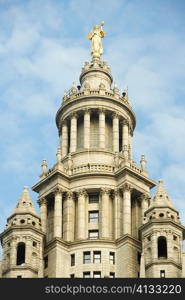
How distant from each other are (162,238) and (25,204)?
18.9 m

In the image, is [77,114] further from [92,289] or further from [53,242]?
[92,289]

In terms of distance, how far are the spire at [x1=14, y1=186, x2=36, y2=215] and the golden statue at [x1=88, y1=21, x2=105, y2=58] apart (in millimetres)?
33439

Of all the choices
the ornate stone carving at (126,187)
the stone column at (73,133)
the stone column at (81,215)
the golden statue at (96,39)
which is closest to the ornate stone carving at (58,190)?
the stone column at (81,215)

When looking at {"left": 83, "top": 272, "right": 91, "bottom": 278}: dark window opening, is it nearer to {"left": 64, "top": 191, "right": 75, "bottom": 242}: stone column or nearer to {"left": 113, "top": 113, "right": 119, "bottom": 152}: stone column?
{"left": 64, "top": 191, "right": 75, "bottom": 242}: stone column

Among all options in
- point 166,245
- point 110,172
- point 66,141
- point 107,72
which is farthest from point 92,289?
point 107,72

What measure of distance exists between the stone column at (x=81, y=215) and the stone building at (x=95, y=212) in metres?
0.13

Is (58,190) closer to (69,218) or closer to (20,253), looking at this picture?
(69,218)

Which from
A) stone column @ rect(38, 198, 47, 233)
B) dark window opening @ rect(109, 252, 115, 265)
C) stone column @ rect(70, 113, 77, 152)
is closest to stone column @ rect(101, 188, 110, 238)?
dark window opening @ rect(109, 252, 115, 265)

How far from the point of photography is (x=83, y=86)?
163500 mm

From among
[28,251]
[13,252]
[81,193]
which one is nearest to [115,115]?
[81,193]

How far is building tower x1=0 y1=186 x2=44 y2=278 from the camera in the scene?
13575cm

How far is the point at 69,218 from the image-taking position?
474 feet

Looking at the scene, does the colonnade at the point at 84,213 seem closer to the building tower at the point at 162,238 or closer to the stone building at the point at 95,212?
the stone building at the point at 95,212

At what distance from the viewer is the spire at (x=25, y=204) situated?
142 metres
